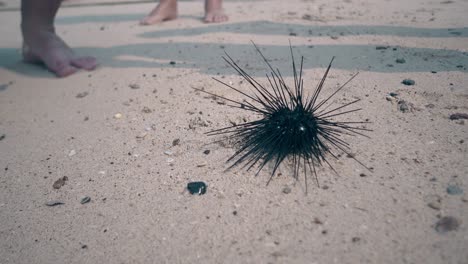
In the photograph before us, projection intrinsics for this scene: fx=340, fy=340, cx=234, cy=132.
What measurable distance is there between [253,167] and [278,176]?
0.18 metres

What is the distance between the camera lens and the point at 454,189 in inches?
70.8

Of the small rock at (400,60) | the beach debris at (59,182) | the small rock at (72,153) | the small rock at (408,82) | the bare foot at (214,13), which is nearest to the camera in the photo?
the beach debris at (59,182)

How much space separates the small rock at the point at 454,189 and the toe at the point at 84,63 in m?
3.59

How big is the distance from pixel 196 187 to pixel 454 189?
1.40 meters

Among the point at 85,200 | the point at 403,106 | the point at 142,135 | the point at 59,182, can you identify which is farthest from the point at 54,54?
the point at 403,106

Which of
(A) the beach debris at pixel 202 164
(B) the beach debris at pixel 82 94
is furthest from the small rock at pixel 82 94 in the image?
(A) the beach debris at pixel 202 164

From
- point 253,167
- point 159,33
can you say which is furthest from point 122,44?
point 253,167

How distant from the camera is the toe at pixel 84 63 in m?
3.87

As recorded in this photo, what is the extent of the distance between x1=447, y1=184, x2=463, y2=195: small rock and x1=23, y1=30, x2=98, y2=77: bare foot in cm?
359

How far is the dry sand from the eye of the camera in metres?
1.66

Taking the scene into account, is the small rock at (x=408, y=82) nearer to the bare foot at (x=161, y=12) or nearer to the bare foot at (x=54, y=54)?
the bare foot at (x=54, y=54)

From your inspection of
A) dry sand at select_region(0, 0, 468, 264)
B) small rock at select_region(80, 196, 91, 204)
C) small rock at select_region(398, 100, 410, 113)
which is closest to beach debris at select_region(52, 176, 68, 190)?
dry sand at select_region(0, 0, 468, 264)

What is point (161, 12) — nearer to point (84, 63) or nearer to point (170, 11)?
point (170, 11)

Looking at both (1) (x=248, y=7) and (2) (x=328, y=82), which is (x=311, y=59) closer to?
(2) (x=328, y=82)
